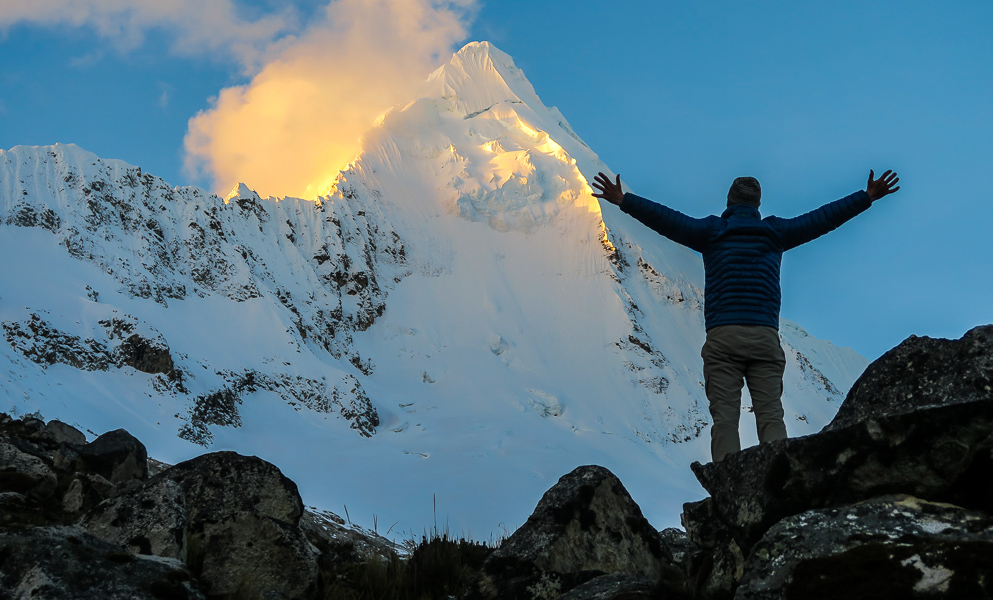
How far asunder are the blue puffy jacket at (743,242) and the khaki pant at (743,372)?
0.29ft

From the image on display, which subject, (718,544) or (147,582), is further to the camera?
(718,544)

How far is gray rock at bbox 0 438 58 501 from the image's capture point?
608cm

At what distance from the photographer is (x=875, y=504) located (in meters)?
2.84

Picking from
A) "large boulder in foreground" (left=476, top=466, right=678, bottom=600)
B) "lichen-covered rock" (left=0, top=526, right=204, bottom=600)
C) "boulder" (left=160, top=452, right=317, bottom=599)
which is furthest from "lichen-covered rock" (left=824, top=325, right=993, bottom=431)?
"boulder" (left=160, top=452, right=317, bottom=599)

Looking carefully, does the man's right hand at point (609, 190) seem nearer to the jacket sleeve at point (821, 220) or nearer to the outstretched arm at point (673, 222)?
the outstretched arm at point (673, 222)

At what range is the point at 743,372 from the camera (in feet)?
16.6

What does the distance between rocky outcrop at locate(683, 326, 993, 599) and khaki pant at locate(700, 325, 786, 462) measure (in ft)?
3.94

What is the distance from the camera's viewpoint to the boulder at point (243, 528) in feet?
15.4

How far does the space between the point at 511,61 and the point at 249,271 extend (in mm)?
87199

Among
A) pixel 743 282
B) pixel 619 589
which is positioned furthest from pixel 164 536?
pixel 743 282

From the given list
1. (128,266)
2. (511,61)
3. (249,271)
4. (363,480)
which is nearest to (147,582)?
(363,480)

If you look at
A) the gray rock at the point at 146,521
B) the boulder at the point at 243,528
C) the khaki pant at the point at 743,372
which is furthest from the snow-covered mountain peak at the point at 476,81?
the gray rock at the point at 146,521

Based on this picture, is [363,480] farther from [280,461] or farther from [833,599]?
[833,599]

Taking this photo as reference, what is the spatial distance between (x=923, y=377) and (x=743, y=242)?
5.56ft
